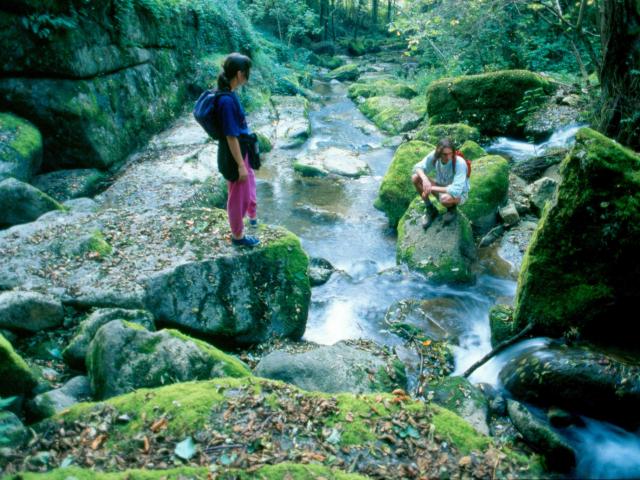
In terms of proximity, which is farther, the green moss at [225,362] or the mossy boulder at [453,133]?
the mossy boulder at [453,133]

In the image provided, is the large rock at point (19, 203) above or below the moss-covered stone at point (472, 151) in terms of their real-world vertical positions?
below

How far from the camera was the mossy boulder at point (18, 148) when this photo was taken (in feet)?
26.6

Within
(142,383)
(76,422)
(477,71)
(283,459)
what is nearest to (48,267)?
(142,383)

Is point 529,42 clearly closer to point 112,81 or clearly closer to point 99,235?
point 112,81

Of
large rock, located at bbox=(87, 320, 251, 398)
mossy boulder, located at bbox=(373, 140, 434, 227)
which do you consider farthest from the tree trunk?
large rock, located at bbox=(87, 320, 251, 398)

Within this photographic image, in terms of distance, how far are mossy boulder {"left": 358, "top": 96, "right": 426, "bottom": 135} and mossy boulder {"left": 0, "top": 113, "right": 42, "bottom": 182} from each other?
438 inches

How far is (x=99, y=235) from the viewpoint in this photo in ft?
19.8

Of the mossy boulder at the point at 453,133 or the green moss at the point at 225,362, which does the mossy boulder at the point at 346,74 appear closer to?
the mossy boulder at the point at 453,133

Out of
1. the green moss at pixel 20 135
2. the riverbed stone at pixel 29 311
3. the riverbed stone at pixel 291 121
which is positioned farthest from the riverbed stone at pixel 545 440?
the riverbed stone at pixel 291 121

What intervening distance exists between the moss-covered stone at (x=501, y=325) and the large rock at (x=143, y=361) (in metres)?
3.47

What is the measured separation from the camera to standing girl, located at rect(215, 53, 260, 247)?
459cm

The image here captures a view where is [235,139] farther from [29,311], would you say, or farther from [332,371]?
[29,311]

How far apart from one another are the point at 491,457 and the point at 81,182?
899 cm

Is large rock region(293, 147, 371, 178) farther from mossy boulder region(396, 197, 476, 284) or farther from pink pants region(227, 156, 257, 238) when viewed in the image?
pink pants region(227, 156, 257, 238)
